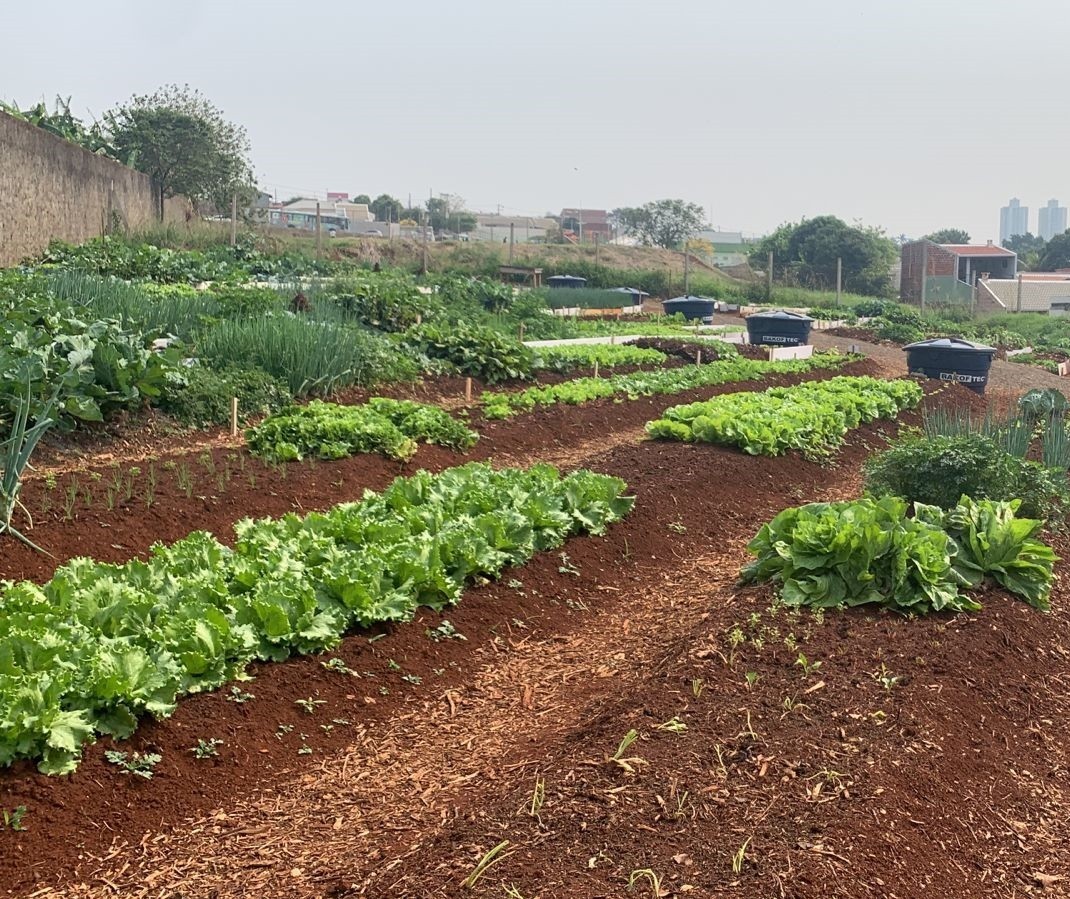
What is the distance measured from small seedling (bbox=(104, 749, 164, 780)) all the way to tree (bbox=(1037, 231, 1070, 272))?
73.3m

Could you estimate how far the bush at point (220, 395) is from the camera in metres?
9.28

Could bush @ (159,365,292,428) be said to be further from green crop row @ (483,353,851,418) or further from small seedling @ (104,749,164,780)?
small seedling @ (104,749,164,780)

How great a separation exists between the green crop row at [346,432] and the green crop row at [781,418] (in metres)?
2.14

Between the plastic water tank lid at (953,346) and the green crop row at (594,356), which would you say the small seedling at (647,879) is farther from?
the plastic water tank lid at (953,346)

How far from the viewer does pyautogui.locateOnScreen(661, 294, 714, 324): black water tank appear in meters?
28.1

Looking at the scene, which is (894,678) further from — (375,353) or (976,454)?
(375,353)

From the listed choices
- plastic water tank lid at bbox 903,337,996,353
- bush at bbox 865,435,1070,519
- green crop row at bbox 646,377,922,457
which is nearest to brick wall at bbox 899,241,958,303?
plastic water tank lid at bbox 903,337,996,353

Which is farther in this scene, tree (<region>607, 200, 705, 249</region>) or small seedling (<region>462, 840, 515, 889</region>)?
tree (<region>607, 200, 705, 249</region>)

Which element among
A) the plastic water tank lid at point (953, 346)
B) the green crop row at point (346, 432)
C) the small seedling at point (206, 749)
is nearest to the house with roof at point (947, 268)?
the plastic water tank lid at point (953, 346)

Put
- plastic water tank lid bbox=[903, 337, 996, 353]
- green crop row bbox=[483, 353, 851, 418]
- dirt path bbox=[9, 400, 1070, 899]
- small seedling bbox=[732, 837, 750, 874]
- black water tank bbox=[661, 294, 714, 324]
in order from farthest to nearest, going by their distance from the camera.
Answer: black water tank bbox=[661, 294, 714, 324] → plastic water tank lid bbox=[903, 337, 996, 353] → green crop row bbox=[483, 353, 851, 418] → dirt path bbox=[9, 400, 1070, 899] → small seedling bbox=[732, 837, 750, 874]

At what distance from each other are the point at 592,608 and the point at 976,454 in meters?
2.67

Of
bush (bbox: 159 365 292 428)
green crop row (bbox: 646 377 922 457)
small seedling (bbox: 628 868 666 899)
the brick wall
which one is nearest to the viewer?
small seedling (bbox: 628 868 666 899)

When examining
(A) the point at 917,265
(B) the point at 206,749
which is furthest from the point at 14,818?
(A) the point at 917,265

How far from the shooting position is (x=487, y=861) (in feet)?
10.6
